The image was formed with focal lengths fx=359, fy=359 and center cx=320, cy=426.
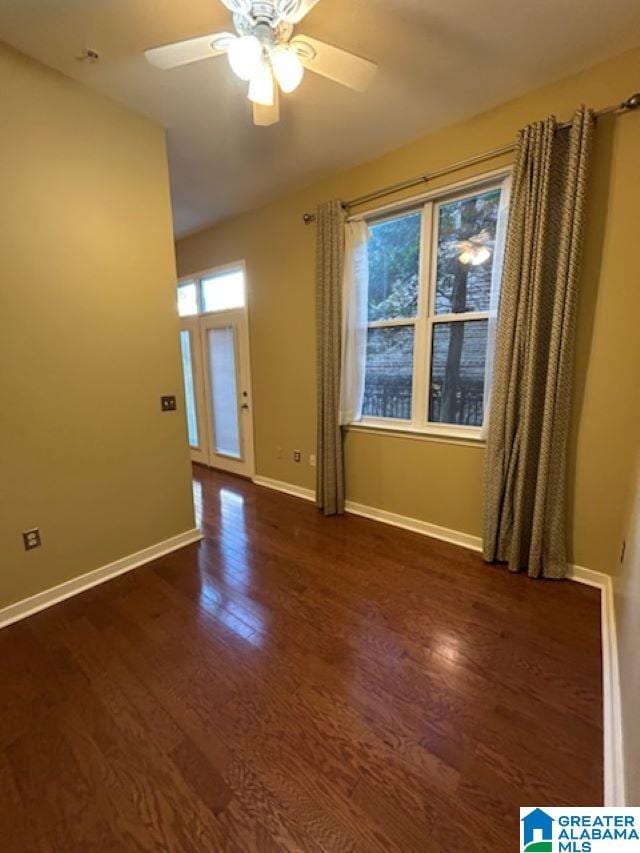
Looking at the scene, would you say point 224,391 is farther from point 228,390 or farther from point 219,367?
point 219,367

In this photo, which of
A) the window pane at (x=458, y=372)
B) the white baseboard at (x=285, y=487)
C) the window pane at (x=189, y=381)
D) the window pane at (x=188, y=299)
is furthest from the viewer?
the window pane at (x=189, y=381)

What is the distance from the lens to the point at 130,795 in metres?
1.14

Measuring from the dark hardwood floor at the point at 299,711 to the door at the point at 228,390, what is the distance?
6.51ft

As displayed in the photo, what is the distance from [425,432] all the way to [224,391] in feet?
8.17

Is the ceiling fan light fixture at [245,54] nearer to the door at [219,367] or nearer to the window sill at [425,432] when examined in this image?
the window sill at [425,432]

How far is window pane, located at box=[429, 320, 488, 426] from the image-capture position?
8.16ft

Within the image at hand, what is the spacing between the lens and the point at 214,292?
163 inches

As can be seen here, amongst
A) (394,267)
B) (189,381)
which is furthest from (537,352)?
(189,381)

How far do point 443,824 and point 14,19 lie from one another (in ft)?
11.3

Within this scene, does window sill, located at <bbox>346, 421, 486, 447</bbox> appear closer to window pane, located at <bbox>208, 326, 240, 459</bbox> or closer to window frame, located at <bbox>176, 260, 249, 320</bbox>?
window pane, located at <bbox>208, 326, 240, 459</bbox>

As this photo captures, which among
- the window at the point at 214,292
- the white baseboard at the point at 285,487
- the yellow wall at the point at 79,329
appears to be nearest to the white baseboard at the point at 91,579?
the yellow wall at the point at 79,329

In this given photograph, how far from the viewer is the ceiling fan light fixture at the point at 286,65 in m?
1.40

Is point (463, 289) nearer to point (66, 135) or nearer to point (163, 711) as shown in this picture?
point (66, 135)

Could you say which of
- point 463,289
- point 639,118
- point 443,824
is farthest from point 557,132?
point 443,824
